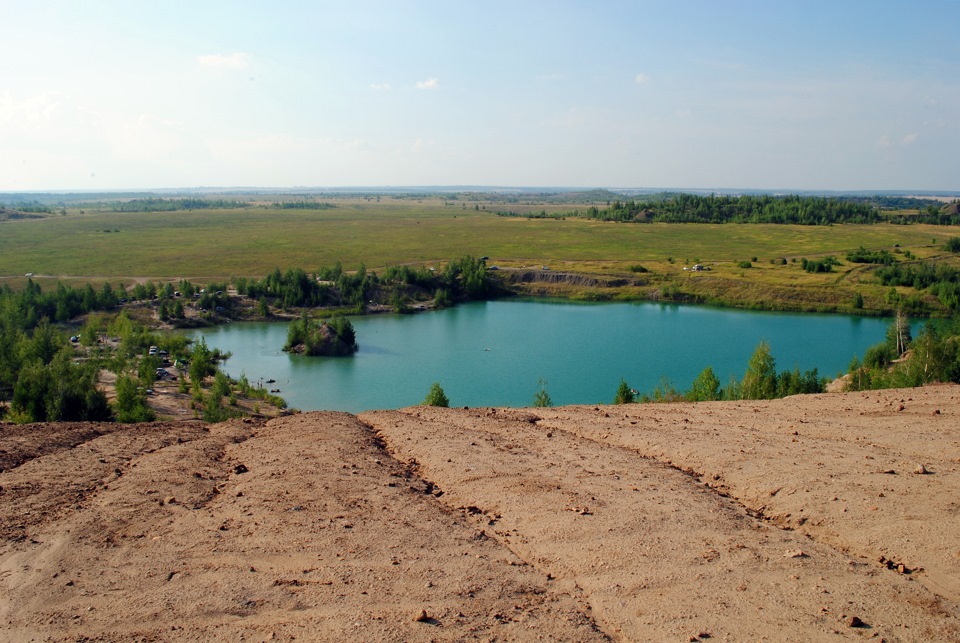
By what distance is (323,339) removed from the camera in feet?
170

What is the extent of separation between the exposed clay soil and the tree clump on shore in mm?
36797

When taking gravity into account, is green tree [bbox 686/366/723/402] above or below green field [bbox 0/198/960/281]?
below

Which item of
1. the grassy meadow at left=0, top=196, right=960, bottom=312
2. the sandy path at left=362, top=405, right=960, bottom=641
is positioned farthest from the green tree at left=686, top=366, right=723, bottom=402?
the grassy meadow at left=0, top=196, right=960, bottom=312

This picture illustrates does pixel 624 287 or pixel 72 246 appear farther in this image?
pixel 72 246

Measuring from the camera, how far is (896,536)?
9.15m

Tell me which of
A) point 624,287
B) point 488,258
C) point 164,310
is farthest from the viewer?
point 488,258

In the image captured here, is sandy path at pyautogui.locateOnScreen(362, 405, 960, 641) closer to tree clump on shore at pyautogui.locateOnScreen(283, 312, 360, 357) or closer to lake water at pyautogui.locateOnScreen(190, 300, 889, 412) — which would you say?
lake water at pyautogui.locateOnScreen(190, 300, 889, 412)

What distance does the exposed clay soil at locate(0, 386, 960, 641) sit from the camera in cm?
762

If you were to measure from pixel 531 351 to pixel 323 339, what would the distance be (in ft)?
50.6

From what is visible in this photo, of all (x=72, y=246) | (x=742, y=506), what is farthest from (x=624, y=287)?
(x=72, y=246)

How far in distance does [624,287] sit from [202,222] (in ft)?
356

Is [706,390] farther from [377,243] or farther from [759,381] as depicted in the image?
[377,243]

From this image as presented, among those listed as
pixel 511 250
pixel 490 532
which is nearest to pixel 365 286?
pixel 511 250

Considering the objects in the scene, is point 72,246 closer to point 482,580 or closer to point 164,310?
point 164,310
